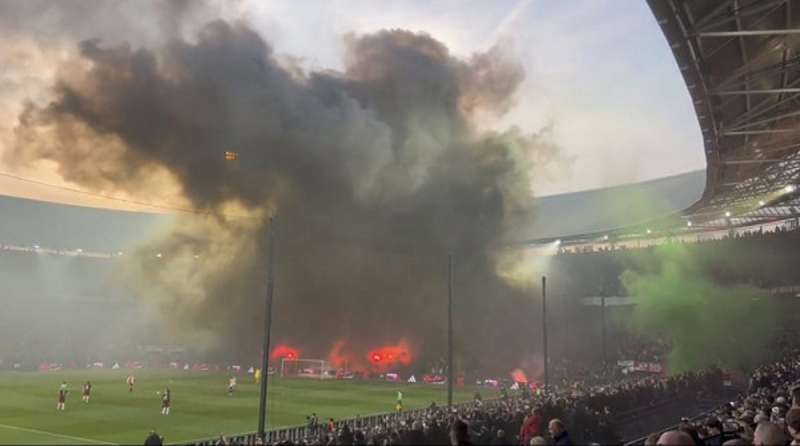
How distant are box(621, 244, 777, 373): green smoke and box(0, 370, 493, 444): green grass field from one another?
19.4 metres

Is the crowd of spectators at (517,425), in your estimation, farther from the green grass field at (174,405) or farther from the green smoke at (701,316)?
the green smoke at (701,316)

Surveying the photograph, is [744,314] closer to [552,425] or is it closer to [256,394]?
[256,394]

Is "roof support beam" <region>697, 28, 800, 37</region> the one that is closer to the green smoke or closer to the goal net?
the green smoke

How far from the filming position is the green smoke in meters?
50.5

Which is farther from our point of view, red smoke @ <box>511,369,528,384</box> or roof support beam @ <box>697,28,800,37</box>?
red smoke @ <box>511,369,528,384</box>

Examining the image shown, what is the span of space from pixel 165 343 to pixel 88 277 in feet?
42.5

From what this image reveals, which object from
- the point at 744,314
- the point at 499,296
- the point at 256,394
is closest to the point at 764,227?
the point at 744,314

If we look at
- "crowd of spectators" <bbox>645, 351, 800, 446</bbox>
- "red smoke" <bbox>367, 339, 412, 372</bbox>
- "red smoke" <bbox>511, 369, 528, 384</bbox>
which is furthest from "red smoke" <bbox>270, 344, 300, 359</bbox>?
"crowd of spectators" <bbox>645, 351, 800, 446</bbox>

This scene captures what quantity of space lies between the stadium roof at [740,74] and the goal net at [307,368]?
120 ft

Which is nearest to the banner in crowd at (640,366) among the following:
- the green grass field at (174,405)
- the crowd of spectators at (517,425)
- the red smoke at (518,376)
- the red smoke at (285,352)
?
the red smoke at (518,376)

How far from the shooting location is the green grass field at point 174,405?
78.3 feet

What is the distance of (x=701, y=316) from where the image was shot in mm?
52812

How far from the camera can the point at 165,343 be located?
2896 inches

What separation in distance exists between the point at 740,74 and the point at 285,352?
51457mm
